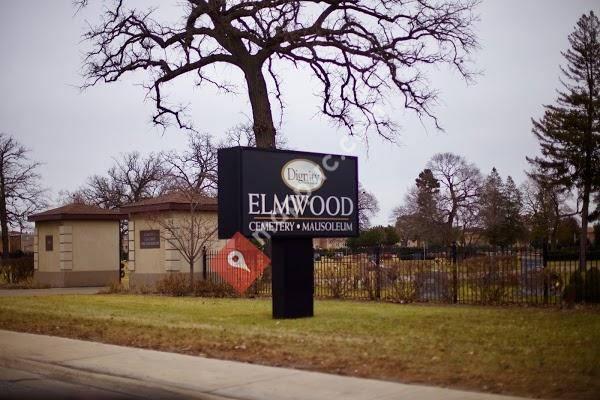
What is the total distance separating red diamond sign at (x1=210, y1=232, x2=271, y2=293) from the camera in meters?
24.3

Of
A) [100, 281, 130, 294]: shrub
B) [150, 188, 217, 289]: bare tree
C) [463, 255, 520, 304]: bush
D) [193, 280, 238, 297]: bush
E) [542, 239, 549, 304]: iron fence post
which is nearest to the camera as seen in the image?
[542, 239, 549, 304]: iron fence post

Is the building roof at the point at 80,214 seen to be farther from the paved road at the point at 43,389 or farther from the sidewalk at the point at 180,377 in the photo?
the paved road at the point at 43,389

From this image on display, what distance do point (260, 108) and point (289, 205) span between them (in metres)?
12.1

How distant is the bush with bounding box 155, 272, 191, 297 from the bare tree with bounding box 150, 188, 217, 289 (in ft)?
3.31

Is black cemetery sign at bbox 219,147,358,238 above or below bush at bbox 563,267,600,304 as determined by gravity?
above

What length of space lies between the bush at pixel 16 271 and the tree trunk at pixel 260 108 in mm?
16600

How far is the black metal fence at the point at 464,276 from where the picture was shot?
60.5 feet

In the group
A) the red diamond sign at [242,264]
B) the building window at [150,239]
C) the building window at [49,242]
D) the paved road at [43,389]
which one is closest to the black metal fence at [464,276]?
the red diamond sign at [242,264]

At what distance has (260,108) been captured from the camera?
2764 cm

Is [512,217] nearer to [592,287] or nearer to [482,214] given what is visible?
[482,214]

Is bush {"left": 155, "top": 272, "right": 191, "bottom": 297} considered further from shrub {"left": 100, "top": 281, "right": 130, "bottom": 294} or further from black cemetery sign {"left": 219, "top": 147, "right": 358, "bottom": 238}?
black cemetery sign {"left": 219, "top": 147, "right": 358, "bottom": 238}

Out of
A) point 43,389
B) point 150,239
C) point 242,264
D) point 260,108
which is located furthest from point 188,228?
point 43,389

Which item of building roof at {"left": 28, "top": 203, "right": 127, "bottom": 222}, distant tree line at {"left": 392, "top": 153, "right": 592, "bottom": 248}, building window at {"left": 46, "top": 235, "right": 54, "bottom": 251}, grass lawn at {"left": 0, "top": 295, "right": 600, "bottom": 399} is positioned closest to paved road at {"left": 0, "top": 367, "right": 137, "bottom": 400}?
grass lawn at {"left": 0, "top": 295, "right": 600, "bottom": 399}

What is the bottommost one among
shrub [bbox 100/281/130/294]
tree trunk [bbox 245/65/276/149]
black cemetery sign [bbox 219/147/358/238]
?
shrub [bbox 100/281/130/294]
